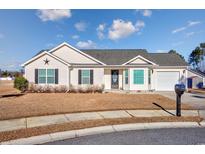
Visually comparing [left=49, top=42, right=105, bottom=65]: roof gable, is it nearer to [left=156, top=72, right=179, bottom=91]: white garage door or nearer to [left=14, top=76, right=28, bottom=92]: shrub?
[left=14, top=76, right=28, bottom=92]: shrub

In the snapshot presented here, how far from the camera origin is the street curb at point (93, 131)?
554 cm

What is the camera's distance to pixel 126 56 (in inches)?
909

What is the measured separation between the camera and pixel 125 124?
7.41 meters

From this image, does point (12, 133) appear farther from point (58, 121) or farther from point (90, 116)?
point (90, 116)

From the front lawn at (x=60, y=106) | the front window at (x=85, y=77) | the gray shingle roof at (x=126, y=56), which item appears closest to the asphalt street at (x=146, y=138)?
the front lawn at (x=60, y=106)

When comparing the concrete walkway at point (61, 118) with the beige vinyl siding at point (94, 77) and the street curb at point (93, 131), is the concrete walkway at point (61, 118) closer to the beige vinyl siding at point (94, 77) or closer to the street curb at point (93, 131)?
the street curb at point (93, 131)

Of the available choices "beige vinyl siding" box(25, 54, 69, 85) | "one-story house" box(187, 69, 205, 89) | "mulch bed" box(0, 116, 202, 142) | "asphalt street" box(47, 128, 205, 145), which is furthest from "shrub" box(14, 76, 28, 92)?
"one-story house" box(187, 69, 205, 89)

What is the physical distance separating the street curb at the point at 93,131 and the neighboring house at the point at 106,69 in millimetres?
12262

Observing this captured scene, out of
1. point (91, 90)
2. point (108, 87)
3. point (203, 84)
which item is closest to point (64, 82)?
point (91, 90)

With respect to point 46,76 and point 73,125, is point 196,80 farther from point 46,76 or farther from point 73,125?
point 73,125

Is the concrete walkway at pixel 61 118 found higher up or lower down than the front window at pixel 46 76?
lower down

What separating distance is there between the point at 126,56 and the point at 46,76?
9.52 m

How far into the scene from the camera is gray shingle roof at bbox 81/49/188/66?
73.5 ft
